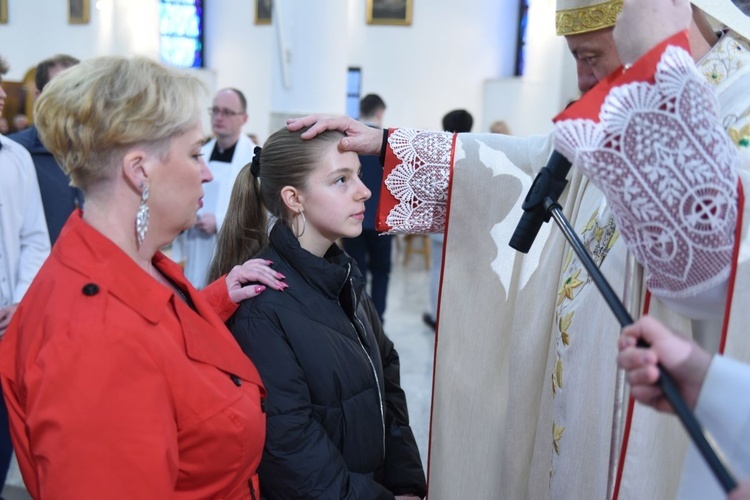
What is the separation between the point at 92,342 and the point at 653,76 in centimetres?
90

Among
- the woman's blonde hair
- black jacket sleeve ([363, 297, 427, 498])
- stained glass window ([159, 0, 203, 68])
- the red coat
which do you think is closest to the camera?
the red coat

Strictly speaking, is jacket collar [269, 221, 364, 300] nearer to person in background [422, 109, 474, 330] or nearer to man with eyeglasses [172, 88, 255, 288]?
man with eyeglasses [172, 88, 255, 288]

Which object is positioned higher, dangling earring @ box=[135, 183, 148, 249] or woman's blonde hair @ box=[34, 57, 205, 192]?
woman's blonde hair @ box=[34, 57, 205, 192]

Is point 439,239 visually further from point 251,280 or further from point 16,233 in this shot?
point 251,280

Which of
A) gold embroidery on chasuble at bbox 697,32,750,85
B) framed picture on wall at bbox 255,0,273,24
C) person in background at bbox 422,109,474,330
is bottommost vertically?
person in background at bbox 422,109,474,330

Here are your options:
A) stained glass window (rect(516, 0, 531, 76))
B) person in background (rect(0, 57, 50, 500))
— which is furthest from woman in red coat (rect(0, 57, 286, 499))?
stained glass window (rect(516, 0, 531, 76))

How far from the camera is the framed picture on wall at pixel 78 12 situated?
28.8 ft

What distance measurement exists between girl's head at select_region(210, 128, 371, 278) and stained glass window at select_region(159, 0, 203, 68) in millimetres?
12598

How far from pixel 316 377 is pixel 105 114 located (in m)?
0.75

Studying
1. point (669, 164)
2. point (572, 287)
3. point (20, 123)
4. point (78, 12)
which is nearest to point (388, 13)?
point (78, 12)

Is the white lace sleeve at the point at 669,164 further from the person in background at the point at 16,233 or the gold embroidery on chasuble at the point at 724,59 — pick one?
the person in background at the point at 16,233

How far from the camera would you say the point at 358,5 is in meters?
13.8

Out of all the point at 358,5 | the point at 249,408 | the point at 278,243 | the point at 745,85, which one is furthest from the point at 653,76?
the point at 358,5

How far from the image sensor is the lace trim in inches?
80.9
